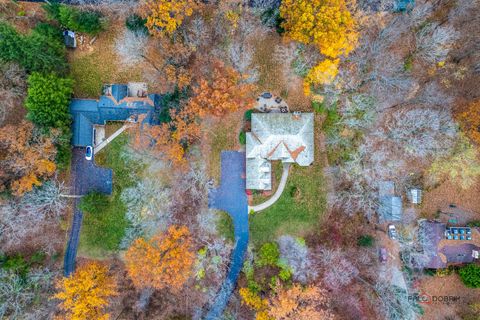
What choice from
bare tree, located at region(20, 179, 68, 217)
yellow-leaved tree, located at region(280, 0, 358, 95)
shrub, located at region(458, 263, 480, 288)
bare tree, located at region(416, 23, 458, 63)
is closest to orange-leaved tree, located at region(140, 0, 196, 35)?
yellow-leaved tree, located at region(280, 0, 358, 95)

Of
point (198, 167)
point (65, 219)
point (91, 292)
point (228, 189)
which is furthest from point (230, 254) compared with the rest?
point (65, 219)

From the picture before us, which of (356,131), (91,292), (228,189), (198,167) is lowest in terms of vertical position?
(91,292)

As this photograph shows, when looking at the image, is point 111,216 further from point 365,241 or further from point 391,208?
point 391,208

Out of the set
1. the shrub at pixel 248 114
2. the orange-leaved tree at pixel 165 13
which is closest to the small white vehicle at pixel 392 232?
the shrub at pixel 248 114

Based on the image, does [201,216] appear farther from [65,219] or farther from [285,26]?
[285,26]

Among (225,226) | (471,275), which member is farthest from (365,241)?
(225,226)

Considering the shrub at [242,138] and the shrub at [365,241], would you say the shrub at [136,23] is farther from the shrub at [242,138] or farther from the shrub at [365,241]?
the shrub at [365,241]
